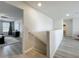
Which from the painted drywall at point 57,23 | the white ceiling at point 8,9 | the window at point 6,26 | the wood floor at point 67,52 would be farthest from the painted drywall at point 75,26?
the window at point 6,26

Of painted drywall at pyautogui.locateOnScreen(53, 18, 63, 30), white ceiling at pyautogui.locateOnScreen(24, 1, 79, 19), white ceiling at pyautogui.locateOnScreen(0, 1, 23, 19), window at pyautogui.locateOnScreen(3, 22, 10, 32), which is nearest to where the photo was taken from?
white ceiling at pyautogui.locateOnScreen(24, 1, 79, 19)

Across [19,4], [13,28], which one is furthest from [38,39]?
[13,28]

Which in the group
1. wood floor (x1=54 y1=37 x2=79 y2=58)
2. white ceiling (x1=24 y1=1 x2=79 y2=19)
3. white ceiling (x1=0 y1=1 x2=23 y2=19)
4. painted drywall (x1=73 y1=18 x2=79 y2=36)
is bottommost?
wood floor (x1=54 y1=37 x2=79 y2=58)

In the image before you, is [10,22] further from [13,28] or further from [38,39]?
[38,39]

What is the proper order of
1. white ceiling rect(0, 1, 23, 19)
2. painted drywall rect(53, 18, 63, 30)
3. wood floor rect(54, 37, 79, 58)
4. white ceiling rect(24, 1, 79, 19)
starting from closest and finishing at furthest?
wood floor rect(54, 37, 79, 58), white ceiling rect(24, 1, 79, 19), white ceiling rect(0, 1, 23, 19), painted drywall rect(53, 18, 63, 30)

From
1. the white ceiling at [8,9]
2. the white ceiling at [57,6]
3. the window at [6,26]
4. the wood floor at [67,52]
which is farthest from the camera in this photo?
the window at [6,26]

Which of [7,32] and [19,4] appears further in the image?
[7,32]

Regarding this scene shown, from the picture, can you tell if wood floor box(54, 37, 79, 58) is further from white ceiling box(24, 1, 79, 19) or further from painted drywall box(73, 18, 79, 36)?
painted drywall box(73, 18, 79, 36)

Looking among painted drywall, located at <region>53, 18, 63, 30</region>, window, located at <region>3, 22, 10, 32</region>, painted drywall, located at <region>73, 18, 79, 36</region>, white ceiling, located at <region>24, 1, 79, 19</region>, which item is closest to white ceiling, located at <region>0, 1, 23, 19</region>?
white ceiling, located at <region>24, 1, 79, 19</region>

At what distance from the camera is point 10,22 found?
1495 centimetres

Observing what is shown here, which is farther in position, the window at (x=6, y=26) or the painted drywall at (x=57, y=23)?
the window at (x=6, y=26)

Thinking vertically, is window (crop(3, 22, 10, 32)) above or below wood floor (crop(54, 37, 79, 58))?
above

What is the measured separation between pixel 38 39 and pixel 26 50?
86 cm

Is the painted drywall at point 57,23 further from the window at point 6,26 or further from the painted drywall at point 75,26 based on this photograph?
the window at point 6,26
